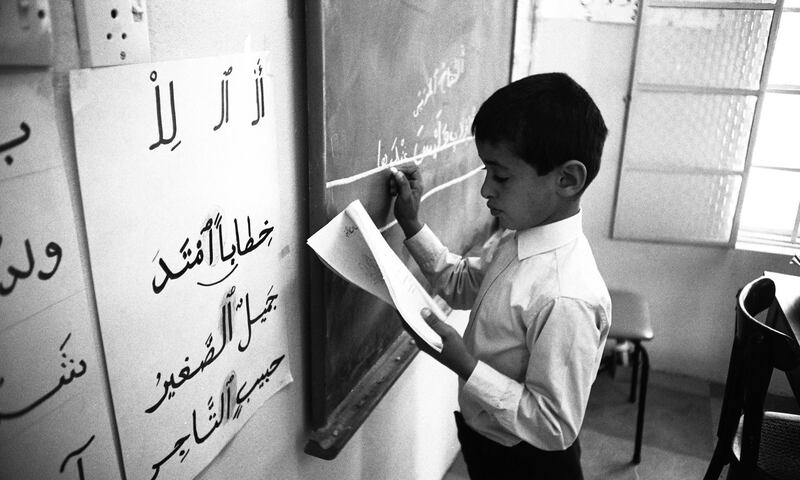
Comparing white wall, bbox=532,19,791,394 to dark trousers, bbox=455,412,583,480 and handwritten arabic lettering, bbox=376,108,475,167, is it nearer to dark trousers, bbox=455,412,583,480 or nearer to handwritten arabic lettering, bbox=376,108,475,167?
handwritten arabic lettering, bbox=376,108,475,167

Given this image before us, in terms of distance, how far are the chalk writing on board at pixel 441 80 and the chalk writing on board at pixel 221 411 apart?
58cm

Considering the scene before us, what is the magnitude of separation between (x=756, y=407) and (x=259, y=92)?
1245 millimetres

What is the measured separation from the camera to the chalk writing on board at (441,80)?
1096mm

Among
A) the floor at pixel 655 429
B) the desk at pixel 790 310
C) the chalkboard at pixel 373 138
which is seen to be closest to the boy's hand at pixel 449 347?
the chalkboard at pixel 373 138

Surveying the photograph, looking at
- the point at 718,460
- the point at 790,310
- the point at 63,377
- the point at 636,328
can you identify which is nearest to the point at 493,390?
the point at 63,377

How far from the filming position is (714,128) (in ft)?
7.24

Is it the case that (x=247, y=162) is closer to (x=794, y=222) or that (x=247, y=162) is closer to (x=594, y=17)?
(x=594, y=17)

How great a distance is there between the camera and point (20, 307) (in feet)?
1.39

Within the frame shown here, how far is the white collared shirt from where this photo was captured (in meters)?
→ 0.86

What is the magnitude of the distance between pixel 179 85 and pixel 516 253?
0.63 meters

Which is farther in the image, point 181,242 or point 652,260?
point 652,260

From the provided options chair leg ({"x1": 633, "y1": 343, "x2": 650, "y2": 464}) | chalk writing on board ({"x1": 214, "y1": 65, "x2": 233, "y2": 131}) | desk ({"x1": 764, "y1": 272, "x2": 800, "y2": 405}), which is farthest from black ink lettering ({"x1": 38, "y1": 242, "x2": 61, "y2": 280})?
chair leg ({"x1": 633, "y1": 343, "x2": 650, "y2": 464})

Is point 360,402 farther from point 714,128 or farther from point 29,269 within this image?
point 714,128

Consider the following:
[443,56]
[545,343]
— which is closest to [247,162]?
[545,343]
